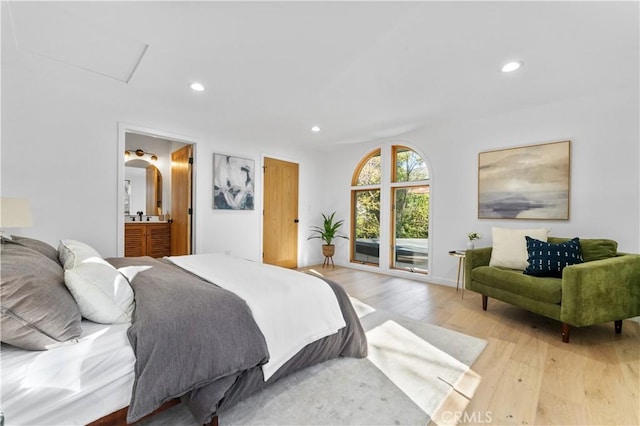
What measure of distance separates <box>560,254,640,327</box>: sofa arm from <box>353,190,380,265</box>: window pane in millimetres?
2977

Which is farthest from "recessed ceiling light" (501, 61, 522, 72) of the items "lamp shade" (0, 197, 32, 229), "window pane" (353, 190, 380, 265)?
"lamp shade" (0, 197, 32, 229)

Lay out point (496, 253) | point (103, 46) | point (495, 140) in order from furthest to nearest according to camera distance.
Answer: point (495, 140)
point (496, 253)
point (103, 46)

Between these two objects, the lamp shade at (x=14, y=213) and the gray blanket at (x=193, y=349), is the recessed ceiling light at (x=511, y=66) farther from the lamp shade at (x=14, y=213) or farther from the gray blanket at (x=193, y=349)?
the lamp shade at (x=14, y=213)

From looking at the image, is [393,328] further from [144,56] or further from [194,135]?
[194,135]

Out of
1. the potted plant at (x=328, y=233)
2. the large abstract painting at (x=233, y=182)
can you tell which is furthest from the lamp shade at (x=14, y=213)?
the potted plant at (x=328, y=233)

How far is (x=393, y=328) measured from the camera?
98.1 inches

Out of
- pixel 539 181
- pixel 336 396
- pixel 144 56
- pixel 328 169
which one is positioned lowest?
pixel 336 396

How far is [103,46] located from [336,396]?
3152 mm

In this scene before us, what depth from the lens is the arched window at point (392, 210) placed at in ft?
14.6

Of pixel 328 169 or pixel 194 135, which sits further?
pixel 328 169

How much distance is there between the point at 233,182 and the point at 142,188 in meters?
2.01

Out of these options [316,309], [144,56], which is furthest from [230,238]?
[316,309]

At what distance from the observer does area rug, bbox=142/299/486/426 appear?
1.41 m

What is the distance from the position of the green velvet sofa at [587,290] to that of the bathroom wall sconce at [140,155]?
560 centimetres
